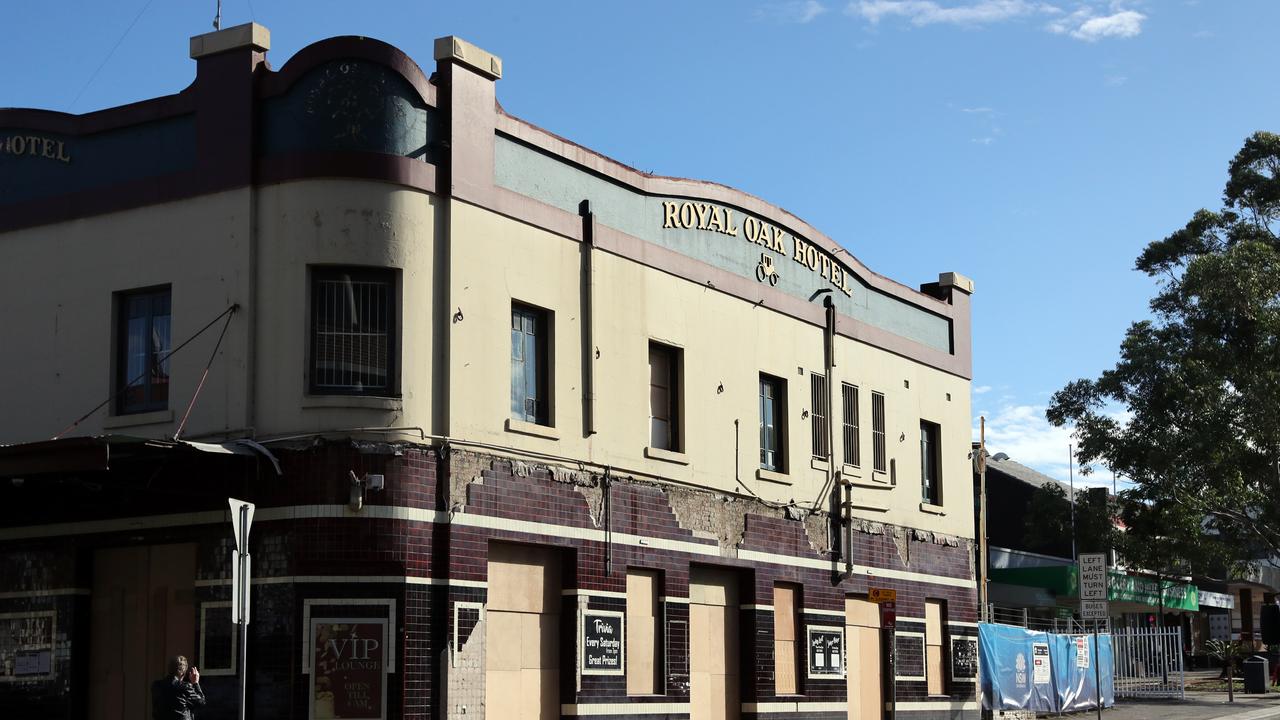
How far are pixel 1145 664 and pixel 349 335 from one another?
3029 centimetres

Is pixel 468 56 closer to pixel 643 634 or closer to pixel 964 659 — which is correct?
pixel 643 634

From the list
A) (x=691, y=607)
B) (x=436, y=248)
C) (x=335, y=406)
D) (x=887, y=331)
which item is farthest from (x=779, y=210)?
(x=335, y=406)

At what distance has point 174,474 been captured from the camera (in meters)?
19.3

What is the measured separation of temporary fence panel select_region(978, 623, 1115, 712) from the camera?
3180cm

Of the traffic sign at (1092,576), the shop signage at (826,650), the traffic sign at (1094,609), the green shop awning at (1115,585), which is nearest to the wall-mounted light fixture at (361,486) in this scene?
the shop signage at (826,650)

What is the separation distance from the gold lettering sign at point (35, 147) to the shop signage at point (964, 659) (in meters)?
18.5

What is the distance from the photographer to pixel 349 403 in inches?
754

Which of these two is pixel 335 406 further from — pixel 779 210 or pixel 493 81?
pixel 779 210

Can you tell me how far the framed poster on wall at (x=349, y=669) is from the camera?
1856cm

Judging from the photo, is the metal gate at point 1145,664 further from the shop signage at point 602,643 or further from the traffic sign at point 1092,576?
the shop signage at point 602,643

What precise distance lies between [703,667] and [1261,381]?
79.5ft

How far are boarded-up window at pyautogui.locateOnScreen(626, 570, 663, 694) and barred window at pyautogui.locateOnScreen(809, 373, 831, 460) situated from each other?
17.0 feet

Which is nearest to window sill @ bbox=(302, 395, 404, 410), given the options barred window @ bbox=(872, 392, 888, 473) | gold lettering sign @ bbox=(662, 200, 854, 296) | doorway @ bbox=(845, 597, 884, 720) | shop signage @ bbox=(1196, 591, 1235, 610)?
gold lettering sign @ bbox=(662, 200, 854, 296)

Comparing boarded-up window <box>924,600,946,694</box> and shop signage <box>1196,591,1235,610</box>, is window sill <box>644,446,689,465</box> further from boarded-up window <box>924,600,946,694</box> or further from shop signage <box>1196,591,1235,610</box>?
shop signage <box>1196,591,1235,610</box>
